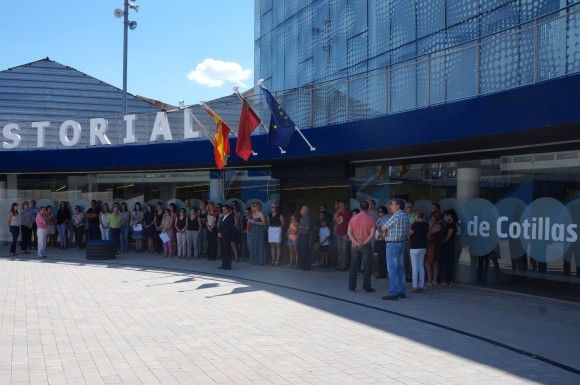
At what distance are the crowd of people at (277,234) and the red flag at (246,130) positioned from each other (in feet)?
5.81

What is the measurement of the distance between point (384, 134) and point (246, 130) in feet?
14.4

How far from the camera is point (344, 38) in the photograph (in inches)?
912

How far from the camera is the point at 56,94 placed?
4744 centimetres

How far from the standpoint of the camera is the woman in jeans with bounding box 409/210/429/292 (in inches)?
527

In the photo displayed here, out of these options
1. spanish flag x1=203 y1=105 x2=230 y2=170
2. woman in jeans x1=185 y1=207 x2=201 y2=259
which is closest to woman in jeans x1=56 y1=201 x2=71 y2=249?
woman in jeans x1=185 y1=207 x2=201 y2=259

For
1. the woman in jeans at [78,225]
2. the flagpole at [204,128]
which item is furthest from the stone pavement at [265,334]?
the woman in jeans at [78,225]

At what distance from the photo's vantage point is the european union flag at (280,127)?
54.3 feet

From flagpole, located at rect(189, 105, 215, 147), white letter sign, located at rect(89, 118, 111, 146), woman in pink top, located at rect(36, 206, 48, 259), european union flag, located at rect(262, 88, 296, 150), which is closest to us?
european union flag, located at rect(262, 88, 296, 150)

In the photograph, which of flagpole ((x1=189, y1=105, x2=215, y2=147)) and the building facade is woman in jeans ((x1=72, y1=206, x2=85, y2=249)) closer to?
the building facade

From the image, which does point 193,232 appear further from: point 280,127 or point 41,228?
point 280,127

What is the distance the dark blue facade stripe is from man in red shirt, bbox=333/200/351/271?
5.09ft

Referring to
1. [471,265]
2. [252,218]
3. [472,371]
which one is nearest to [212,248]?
[252,218]

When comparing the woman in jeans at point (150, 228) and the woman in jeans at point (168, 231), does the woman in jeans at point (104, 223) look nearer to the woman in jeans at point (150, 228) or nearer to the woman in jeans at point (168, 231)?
the woman in jeans at point (150, 228)

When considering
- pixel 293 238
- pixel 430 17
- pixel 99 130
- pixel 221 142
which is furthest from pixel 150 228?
pixel 430 17
